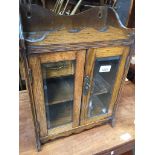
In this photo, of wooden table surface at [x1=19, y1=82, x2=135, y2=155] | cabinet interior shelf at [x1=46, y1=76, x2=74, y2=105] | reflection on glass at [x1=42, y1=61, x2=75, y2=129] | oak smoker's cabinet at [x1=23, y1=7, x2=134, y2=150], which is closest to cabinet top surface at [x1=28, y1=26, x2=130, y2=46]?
oak smoker's cabinet at [x1=23, y1=7, x2=134, y2=150]

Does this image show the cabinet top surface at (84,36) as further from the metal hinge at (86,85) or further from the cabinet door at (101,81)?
the metal hinge at (86,85)

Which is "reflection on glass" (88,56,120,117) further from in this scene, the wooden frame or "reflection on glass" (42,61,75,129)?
"reflection on glass" (42,61,75,129)

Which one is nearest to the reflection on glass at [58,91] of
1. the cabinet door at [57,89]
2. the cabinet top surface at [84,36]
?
the cabinet door at [57,89]

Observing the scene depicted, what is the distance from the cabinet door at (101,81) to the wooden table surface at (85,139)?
11cm


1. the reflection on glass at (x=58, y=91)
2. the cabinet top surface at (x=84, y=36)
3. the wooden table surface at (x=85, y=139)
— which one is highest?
the cabinet top surface at (x=84, y=36)

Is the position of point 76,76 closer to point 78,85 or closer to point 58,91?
point 78,85

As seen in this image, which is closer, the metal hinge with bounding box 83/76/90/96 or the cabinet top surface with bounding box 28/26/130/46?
the cabinet top surface with bounding box 28/26/130/46

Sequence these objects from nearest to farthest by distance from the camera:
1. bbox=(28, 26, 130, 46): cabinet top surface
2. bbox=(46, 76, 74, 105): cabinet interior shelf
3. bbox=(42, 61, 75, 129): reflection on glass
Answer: bbox=(28, 26, 130, 46): cabinet top surface, bbox=(42, 61, 75, 129): reflection on glass, bbox=(46, 76, 74, 105): cabinet interior shelf

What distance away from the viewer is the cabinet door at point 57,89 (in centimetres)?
74

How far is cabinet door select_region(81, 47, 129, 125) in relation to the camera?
839 mm

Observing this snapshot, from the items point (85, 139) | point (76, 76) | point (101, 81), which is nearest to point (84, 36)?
point (76, 76)

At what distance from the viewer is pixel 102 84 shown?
1042mm
